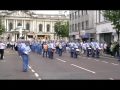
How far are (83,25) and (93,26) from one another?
8.05 metres

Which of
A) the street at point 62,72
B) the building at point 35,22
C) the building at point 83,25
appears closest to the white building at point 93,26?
the building at point 83,25

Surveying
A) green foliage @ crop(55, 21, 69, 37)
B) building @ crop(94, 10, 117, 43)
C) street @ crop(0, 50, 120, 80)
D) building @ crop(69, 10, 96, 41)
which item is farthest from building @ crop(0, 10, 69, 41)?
street @ crop(0, 50, 120, 80)

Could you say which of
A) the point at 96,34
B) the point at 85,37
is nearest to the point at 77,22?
the point at 85,37

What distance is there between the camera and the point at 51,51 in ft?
118

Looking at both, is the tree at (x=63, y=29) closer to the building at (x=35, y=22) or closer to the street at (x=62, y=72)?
the building at (x=35, y=22)

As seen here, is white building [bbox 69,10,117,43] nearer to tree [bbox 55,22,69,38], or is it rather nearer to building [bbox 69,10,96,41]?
building [bbox 69,10,96,41]

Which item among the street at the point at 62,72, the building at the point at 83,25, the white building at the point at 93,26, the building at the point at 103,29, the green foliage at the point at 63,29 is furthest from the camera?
the green foliage at the point at 63,29

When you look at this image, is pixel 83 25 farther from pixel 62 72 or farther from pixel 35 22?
pixel 35 22

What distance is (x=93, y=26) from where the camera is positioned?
2586 inches

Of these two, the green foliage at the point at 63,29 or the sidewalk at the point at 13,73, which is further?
the green foliage at the point at 63,29

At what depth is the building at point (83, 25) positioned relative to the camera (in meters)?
66.4

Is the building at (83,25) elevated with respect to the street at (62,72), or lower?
elevated
